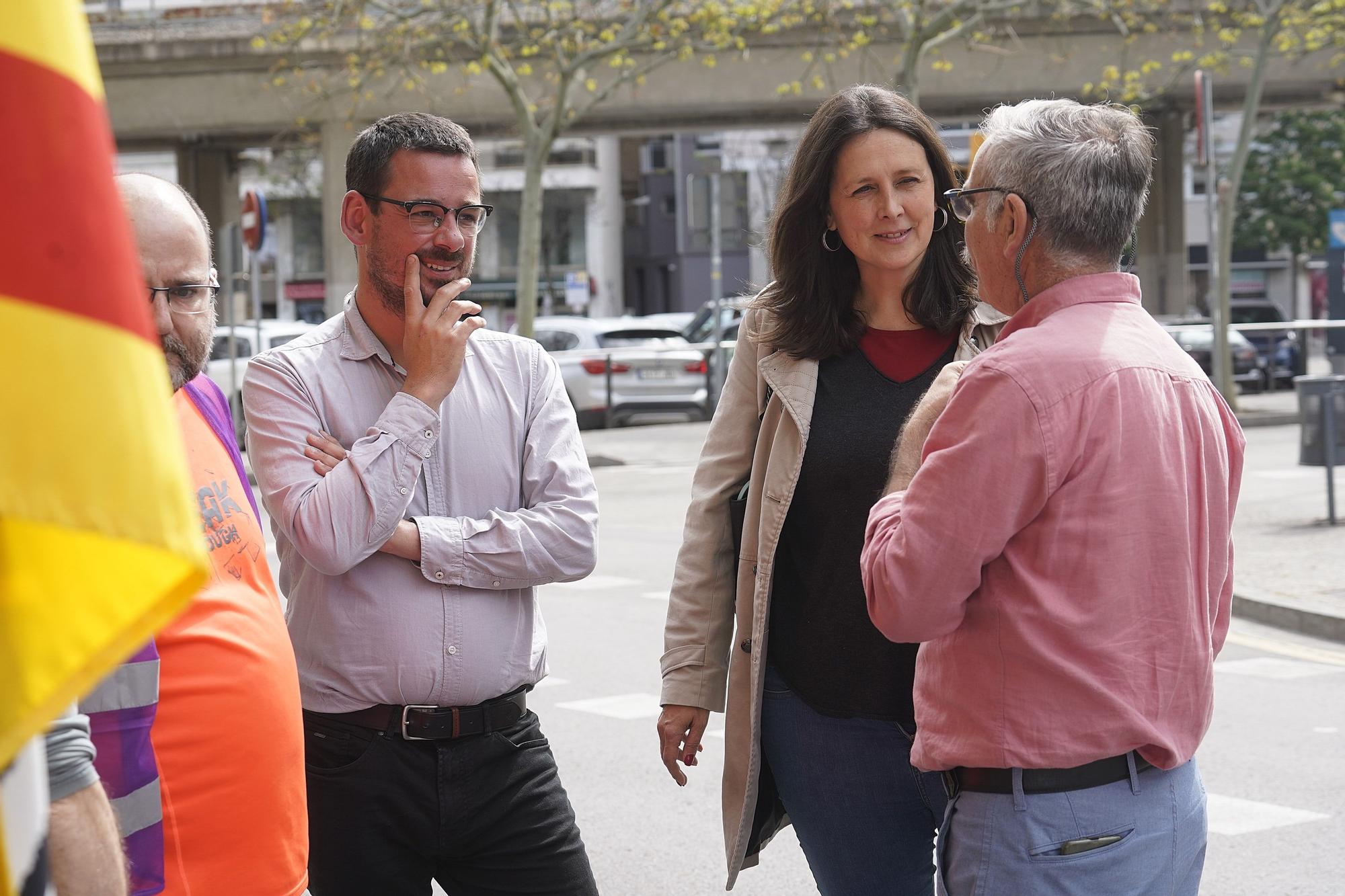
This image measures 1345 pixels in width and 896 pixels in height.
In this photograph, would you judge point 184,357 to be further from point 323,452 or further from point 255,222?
point 255,222

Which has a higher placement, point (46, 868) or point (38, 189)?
point (38, 189)

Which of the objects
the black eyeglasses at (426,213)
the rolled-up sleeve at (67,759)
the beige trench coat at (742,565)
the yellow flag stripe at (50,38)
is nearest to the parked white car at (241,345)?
the beige trench coat at (742,565)

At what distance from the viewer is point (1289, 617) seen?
905 cm

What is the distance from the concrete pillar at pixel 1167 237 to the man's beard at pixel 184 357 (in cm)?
3044

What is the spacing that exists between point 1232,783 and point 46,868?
549 cm

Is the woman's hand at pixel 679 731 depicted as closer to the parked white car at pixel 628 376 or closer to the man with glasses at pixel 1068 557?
the man with glasses at pixel 1068 557

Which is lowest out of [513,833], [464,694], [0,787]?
[513,833]

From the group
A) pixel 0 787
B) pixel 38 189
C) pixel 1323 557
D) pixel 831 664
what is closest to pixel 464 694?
pixel 831 664

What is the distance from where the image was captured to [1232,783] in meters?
6.02

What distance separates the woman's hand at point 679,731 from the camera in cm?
314

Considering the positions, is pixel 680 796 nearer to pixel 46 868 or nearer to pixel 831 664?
pixel 831 664

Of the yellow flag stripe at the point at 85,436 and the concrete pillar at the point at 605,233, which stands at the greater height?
the concrete pillar at the point at 605,233

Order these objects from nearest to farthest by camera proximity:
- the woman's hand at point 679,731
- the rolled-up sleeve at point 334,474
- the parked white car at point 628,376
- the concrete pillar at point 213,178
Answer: the rolled-up sleeve at point 334,474 < the woman's hand at point 679,731 < the parked white car at point 628,376 < the concrete pillar at point 213,178

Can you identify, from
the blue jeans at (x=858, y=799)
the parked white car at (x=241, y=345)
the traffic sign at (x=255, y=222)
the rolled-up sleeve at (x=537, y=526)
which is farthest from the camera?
the parked white car at (x=241, y=345)
